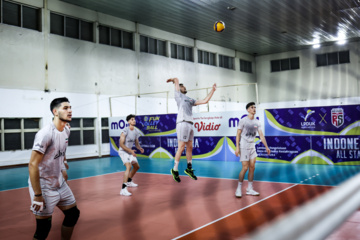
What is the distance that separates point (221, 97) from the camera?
2753cm

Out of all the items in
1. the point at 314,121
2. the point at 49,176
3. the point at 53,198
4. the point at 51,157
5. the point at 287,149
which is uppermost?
the point at 314,121

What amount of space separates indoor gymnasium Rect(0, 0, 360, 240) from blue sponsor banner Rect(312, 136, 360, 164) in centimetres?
4

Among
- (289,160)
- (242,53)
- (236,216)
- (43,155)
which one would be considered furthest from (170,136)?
(242,53)

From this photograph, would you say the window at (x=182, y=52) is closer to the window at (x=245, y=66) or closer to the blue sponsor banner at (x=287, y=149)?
the window at (x=245, y=66)

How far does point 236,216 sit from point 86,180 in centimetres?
617

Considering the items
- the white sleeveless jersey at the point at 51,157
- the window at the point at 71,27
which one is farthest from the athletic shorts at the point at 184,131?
the window at the point at 71,27

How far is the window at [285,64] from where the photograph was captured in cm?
3073

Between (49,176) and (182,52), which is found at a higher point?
(182,52)

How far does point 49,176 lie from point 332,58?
29481 mm

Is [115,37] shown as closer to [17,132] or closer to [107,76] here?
[107,76]

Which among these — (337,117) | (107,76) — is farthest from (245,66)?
(337,117)

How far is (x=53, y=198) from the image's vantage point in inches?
154

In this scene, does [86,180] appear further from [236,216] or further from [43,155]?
[43,155]

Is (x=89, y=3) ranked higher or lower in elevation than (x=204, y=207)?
higher
